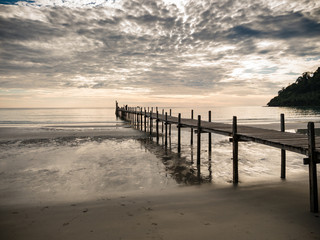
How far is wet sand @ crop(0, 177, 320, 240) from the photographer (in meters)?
4.52

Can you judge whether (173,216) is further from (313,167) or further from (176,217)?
(313,167)

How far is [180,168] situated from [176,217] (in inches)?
198

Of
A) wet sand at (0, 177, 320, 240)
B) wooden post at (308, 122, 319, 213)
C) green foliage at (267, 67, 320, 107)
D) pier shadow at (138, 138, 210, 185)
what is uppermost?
green foliage at (267, 67, 320, 107)

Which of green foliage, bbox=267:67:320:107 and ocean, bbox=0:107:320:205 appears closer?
ocean, bbox=0:107:320:205

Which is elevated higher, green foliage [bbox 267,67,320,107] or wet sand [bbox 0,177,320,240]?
green foliage [bbox 267,67,320,107]

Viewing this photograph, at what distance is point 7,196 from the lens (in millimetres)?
6906

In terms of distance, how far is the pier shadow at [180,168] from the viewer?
8.45 metres

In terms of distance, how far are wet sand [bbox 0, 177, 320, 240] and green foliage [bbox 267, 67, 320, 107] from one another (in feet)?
401

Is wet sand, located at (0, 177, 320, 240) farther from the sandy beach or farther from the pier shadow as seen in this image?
the pier shadow

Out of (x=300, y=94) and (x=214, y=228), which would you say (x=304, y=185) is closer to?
(x=214, y=228)

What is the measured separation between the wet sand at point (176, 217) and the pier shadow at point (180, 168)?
4.48 ft

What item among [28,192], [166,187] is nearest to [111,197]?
[166,187]

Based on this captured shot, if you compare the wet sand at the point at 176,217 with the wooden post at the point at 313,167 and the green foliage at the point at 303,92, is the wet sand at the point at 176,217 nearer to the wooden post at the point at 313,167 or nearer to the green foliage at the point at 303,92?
the wooden post at the point at 313,167

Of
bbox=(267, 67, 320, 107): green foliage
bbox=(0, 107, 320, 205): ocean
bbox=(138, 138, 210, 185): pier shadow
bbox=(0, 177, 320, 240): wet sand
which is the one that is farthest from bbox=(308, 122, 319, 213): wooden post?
bbox=(267, 67, 320, 107): green foliage
